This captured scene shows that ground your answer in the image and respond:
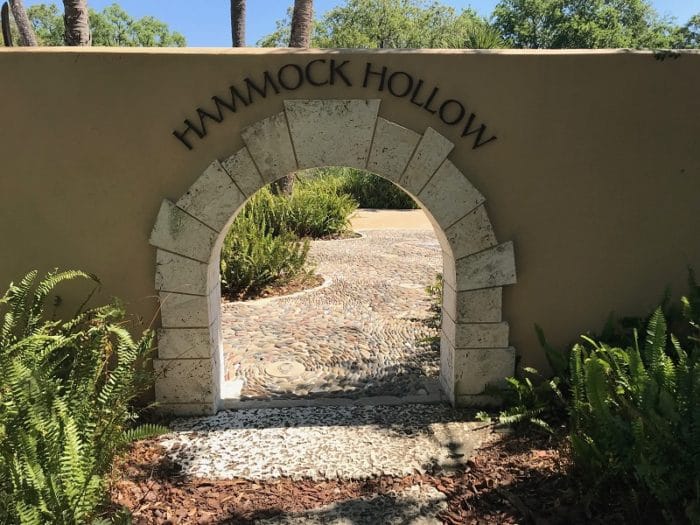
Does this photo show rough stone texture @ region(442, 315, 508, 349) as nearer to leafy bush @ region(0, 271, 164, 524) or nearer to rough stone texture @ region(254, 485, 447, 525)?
rough stone texture @ region(254, 485, 447, 525)

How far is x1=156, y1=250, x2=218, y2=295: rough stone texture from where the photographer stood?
12.6ft

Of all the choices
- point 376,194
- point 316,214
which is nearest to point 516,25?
point 376,194

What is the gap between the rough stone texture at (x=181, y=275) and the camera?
12.6 ft

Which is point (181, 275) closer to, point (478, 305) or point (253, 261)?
point (478, 305)

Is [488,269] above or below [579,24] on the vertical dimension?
below

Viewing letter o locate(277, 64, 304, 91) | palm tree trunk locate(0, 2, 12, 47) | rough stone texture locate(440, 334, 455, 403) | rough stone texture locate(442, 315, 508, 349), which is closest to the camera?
palm tree trunk locate(0, 2, 12, 47)

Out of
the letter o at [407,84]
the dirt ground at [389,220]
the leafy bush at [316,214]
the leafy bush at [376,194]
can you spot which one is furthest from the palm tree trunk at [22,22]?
the letter o at [407,84]

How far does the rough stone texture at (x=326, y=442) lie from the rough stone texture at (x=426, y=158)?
175 cm

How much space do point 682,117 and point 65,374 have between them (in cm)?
459

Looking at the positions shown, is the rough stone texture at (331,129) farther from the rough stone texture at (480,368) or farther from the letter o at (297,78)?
the rough stone texture at (480,368)

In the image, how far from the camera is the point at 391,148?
3.82 metres

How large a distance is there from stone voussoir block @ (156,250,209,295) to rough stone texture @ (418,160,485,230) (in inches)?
65.0

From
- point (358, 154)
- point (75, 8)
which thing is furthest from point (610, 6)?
point (358, 154)

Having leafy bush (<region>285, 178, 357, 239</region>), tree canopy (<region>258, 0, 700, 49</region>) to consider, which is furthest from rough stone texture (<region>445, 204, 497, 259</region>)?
tree canopy (<region>258, 0, 700, 49</region>)
